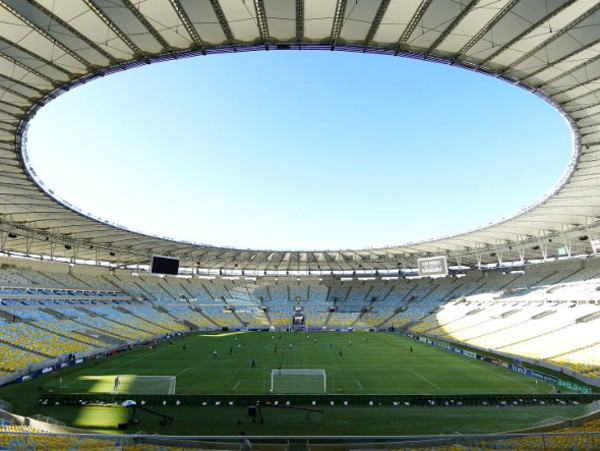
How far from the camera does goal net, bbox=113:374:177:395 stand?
79.7ft

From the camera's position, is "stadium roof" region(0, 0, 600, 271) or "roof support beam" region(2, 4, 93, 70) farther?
"stadium roof" region(0, 0, 600, 271)

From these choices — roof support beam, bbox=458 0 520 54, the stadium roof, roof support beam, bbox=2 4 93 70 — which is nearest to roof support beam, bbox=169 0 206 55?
the stadium roof

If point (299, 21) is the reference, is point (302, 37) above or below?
above

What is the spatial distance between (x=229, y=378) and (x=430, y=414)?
1644 cm

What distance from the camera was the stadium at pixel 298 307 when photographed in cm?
1214

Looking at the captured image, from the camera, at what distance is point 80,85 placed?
15.4 meters

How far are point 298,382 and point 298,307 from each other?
4611 cm

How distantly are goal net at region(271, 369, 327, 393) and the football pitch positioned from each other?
0.26 feet

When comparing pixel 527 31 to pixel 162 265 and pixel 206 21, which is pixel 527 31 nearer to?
pixel 206 21

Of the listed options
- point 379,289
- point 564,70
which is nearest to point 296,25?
point 564,70

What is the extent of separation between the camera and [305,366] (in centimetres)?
3469

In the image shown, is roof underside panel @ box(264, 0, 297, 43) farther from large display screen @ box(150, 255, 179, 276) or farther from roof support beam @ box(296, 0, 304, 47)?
large display screen @ box(150, 255, 179, 276)

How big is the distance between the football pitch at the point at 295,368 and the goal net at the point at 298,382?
0.26 feet

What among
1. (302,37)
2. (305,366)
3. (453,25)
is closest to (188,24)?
(302,37)
